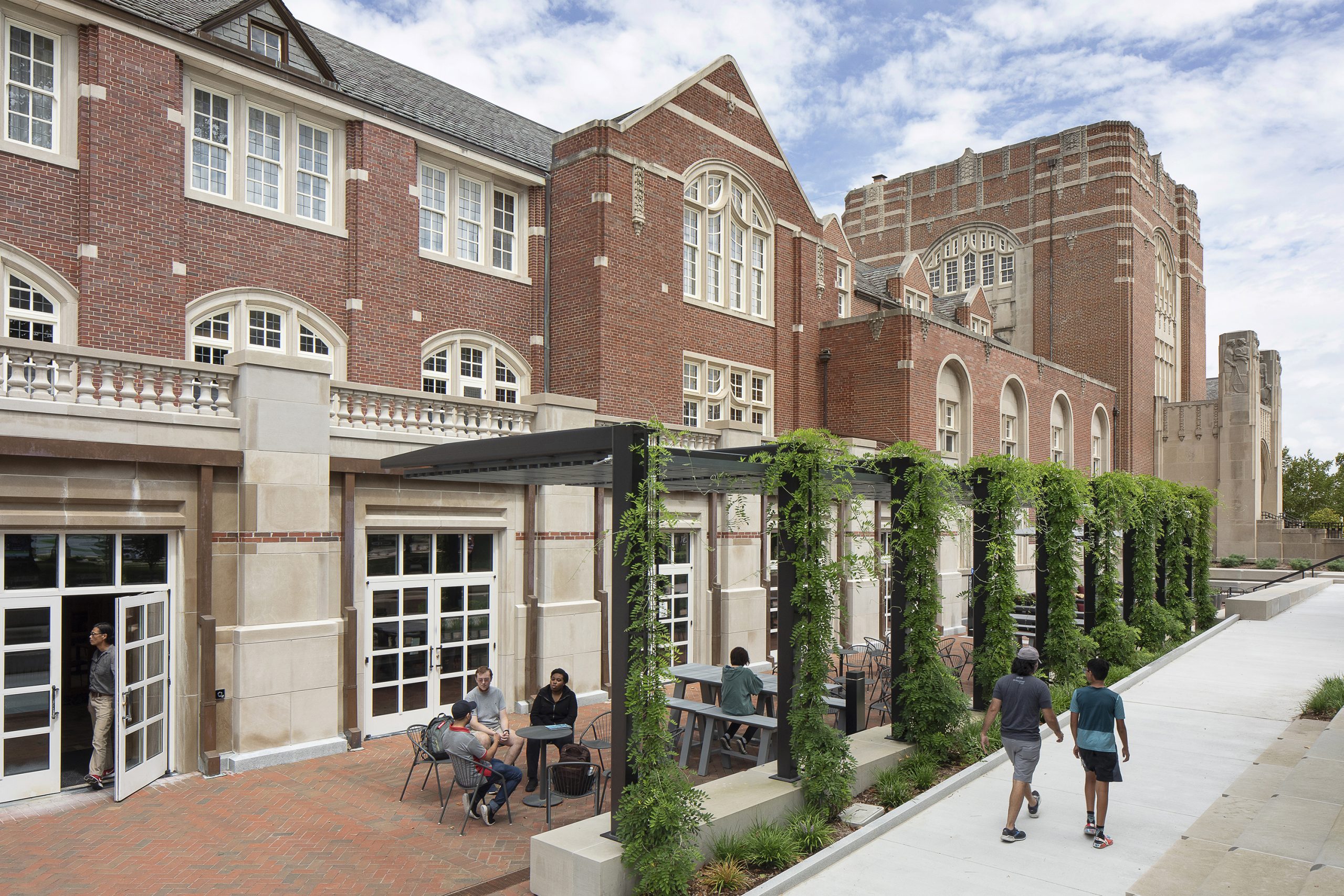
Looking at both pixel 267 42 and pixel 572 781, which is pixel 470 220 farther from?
pixel 572 781

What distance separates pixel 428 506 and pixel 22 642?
17.4ft

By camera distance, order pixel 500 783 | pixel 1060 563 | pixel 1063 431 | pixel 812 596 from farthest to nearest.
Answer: pixel 1063 431 < pixel 1060 563 < pixel 500 783 < pixel 812 596

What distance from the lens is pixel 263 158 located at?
51.3ft

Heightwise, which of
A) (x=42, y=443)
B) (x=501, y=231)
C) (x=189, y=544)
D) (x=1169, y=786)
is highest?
(x=501, y=231)

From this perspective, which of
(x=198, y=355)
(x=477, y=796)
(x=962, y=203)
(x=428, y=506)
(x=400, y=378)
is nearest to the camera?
(x=477, y=796)

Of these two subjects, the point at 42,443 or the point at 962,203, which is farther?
the point at 962,203

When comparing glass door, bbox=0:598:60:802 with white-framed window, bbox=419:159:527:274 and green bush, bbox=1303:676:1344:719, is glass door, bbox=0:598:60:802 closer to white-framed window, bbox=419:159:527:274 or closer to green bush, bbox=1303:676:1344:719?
white-framed window, bbox=419:159:527:274

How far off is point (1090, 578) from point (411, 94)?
17.0 metres

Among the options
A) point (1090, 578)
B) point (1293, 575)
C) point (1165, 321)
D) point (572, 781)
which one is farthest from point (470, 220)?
point (1165, 321)

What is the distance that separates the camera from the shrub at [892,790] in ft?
29.9

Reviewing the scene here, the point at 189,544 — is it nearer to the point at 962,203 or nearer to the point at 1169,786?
the point at 1169,786

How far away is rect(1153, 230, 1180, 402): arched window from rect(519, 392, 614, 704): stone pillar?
121 ft

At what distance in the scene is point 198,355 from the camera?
1496cm

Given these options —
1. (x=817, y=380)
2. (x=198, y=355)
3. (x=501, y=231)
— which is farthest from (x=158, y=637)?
(x=817, y=380)
